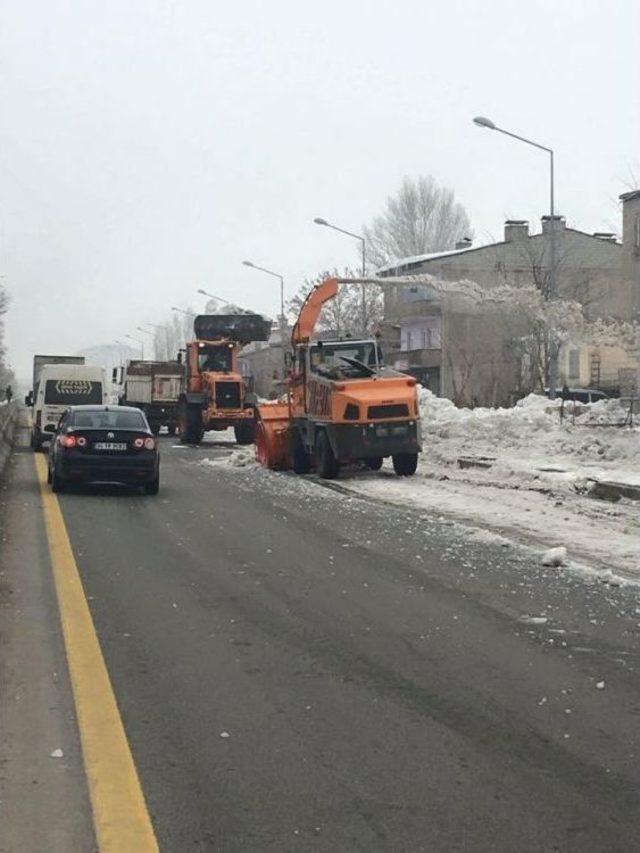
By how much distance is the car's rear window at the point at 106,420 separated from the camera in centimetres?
1700

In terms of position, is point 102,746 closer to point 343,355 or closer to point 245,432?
point 343,355

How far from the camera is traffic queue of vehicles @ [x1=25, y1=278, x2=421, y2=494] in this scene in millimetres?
16734

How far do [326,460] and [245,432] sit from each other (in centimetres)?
1329

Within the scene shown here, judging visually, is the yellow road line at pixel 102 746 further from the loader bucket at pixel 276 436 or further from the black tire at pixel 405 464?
the loader bucket at pixel 276 436

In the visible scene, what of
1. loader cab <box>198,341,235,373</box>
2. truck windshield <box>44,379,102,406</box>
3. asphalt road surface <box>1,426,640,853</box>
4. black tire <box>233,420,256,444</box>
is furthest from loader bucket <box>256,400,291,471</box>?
loader cab <box>198,341,235,373</box>

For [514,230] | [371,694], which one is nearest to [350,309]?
[514,230]

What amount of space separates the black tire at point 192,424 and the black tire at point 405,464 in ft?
43.6

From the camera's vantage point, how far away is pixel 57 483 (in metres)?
17.0

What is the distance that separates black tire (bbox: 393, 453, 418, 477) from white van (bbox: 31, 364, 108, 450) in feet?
40.4

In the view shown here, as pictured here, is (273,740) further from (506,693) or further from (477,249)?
(477,249)

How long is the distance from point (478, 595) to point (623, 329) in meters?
24.6

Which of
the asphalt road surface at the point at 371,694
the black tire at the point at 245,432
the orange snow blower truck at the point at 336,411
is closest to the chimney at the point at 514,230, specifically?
the black tire at the point at 245,432

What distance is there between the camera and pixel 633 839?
3957mm

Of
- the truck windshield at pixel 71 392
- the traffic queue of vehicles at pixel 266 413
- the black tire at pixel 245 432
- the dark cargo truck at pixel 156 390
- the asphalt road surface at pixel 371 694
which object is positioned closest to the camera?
the asphalt road surface at pixel 371 694
